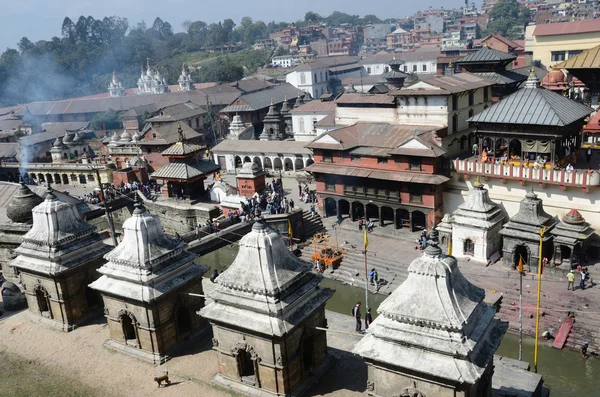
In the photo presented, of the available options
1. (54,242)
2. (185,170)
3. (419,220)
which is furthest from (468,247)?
(54,242)

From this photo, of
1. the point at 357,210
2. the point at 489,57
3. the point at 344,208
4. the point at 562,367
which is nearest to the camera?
the point at 562,367

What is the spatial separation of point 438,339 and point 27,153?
189 ft

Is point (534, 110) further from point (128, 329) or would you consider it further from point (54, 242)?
point (54, 242)

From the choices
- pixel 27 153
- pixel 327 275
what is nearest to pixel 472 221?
pixel 327 275

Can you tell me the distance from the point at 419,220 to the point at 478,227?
635cm

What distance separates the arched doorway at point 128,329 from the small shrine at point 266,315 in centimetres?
371

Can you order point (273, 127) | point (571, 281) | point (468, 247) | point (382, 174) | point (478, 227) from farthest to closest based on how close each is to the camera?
point (273, 127), point (382, 174), point (468, 247), point (478, 227), point (571, 281)

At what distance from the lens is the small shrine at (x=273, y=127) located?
56062mm

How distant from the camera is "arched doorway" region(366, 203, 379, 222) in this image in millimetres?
34912

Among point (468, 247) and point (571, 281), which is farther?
point (468, 247)

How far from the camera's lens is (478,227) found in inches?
1088

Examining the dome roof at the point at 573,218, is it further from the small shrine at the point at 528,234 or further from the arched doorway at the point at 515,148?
the arched doorway at the point at 515,148

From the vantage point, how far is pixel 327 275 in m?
29.8

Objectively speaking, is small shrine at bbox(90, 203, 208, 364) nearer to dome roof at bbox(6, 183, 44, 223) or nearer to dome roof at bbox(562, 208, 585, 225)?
dome roof at bbox(6, 183, 44, 223)
